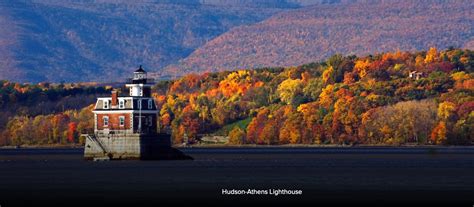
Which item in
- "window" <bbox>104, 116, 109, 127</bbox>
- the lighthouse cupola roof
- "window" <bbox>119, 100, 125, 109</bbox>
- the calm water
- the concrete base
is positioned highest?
the lighthouse cupola roof

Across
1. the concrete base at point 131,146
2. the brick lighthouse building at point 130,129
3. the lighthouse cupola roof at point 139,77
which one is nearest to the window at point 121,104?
the brick lighthouse building at point 130,129

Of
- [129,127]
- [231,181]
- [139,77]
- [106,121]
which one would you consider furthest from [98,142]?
[231,181]

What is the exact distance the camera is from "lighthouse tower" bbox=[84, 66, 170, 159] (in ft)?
561

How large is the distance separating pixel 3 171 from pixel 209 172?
19917 mm

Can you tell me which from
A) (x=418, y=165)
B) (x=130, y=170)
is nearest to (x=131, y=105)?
(x=130, y=170)

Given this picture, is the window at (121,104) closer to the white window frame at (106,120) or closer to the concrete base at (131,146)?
the white window frame at (106,120)

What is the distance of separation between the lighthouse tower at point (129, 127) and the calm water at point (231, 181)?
1568 millimetres

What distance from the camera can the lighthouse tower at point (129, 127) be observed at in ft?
561

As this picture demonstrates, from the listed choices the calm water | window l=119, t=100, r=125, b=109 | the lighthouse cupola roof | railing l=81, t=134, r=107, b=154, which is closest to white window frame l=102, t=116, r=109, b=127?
railing l=81, t=134, r=107, b=154

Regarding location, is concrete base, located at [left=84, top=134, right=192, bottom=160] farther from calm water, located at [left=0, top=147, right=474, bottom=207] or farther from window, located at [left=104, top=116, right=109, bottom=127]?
window, located at [left=104, top=116, right=109, bottom=127]

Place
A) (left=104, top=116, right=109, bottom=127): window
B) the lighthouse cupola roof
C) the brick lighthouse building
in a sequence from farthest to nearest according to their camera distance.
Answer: the lighthouse cupola roof
(left=104, top=116, right=109, bottom=127): window
the brick lighthouse building

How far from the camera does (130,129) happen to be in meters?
172

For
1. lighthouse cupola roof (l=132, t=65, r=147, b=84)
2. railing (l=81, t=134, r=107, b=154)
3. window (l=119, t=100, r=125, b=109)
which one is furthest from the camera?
lighthouse cupola roof (l=132, t=65, r=147, b=84)

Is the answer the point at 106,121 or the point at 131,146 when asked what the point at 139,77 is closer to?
the point at 106,121
